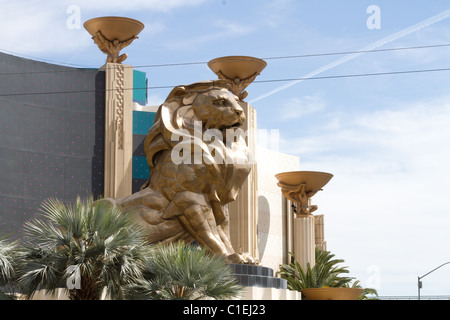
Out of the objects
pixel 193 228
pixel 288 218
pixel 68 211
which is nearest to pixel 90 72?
pixel 193 228

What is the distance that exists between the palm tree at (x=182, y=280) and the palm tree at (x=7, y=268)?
73.1 inches

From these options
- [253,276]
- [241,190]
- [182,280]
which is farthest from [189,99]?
[241,190]

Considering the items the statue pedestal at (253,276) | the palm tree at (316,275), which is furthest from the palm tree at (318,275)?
the statue pedestal at (253,276)

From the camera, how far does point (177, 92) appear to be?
15711 mm

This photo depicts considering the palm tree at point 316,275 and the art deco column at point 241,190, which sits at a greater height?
the art deco column at point 241,190

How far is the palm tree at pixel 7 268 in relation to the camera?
11.5m

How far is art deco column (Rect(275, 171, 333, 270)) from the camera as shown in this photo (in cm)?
2998

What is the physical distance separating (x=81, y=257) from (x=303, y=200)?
19844mm

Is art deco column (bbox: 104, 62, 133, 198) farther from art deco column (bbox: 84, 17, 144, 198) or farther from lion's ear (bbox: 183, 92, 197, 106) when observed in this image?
lion's ear (bbox: 183, 92, 197, 106)

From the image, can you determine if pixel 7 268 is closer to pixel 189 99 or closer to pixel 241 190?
pixel 189 99

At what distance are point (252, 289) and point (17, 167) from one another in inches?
390

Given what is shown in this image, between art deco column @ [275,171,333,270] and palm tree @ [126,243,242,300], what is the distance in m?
18.3

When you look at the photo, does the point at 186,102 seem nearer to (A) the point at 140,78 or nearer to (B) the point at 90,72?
(B) the point at 90,72

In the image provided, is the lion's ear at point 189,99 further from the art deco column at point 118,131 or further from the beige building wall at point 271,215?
the beige building wall at point 271,215
